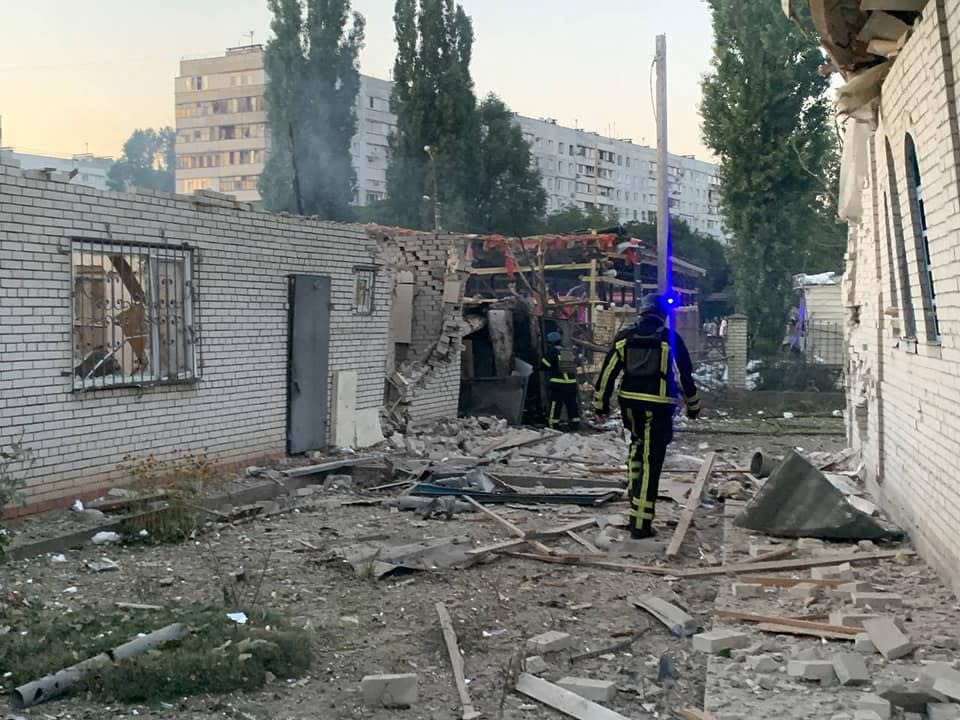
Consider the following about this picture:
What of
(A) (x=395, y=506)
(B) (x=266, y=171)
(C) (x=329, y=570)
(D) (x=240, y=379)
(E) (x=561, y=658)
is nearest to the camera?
(E) (x=561, y=658)

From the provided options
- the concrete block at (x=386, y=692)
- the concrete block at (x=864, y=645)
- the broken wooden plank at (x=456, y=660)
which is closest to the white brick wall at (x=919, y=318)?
the concrete block at (x=864, y=645)

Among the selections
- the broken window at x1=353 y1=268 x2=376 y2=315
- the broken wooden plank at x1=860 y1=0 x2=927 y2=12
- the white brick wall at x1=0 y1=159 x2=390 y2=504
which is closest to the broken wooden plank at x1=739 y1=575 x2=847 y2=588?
the broken wooden plank at x1=860 y1=0 x2=927 y2=12

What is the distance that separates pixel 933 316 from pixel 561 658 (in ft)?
11.8

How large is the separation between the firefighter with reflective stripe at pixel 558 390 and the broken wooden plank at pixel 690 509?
4509mm

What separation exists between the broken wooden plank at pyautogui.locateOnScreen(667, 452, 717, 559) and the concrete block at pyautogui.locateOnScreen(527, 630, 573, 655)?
237 cm

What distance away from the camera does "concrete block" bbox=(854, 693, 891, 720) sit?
3.97 metres

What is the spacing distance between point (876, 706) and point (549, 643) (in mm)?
1774

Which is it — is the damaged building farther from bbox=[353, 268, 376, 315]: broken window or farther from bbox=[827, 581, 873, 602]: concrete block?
bbox=[353, 268, 376, 315]: broken window

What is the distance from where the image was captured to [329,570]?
7234mm

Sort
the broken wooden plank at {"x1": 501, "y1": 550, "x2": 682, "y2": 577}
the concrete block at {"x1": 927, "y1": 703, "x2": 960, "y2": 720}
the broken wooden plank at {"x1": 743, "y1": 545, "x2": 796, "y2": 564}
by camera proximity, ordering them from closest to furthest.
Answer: the concrete block at {"x1": 927, "y1": 703, "x2": 960, "y2": 720} < the broken wooden plank at {"x1": 743, "y1": 545, "x2": 796, "y2": 564} < the broken wooden plank at {"x1": 501, "y1": 550, "x2": 682, "y2": 577}

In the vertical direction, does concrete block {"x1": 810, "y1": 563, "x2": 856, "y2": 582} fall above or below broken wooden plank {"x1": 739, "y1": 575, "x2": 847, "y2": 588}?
above

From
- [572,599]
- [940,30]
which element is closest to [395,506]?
[572,599]

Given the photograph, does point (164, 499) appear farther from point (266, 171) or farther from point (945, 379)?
point (266, 171)

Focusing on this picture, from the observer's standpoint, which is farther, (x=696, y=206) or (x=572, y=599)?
(x=696, y=206)
